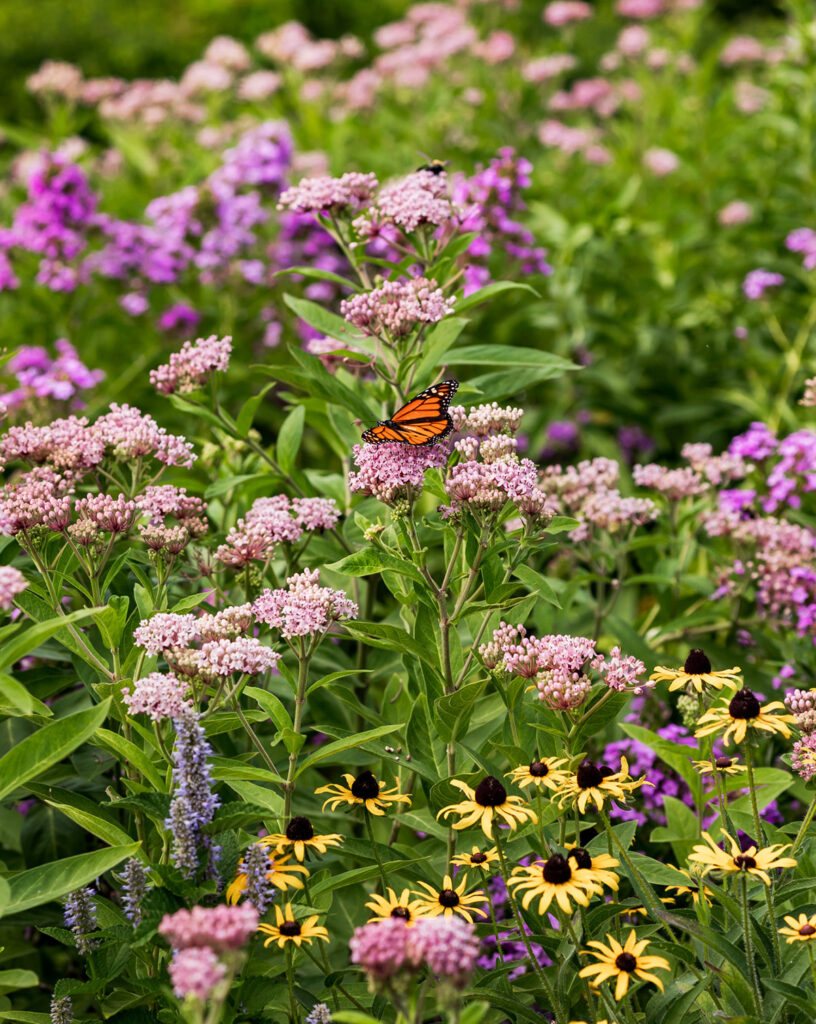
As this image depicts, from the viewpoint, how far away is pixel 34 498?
2.69m

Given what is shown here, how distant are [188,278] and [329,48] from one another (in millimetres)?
2872

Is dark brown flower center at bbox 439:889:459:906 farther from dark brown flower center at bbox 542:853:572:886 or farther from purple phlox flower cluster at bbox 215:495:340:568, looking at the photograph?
purple phlox flower cluster at bbox 215:495:340:568

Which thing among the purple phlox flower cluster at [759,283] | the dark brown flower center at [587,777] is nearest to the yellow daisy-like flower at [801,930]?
the dark brown flower center at [587,777]

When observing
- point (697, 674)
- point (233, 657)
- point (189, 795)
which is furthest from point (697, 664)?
point (189, 795)

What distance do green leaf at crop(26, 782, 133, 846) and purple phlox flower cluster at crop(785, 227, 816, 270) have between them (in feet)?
14.1

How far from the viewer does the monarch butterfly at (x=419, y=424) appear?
263cm

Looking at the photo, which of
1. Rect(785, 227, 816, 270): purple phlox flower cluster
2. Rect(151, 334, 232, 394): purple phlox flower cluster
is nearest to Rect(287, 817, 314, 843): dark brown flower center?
Rect(151, 334, 232, 394): purple phlox flower cluster

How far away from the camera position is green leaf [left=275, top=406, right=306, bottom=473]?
3553 millimetres

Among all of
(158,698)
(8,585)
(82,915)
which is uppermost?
(8,585)

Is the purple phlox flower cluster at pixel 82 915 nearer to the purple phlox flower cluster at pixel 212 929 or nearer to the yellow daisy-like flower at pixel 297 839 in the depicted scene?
the yellow daisy-like flower at pixel 297 839

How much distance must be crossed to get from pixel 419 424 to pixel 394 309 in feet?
1.40

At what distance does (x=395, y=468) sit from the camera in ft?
8.43

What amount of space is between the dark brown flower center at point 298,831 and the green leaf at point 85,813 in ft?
1.21

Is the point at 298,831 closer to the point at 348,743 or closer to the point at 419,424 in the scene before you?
the point at 348,743
